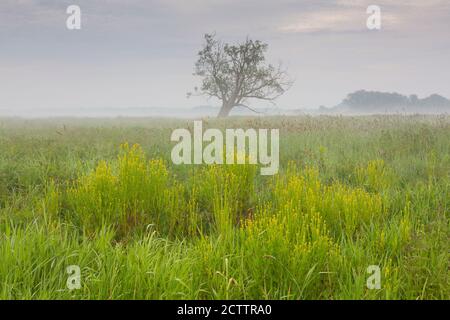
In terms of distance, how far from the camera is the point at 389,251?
372cm

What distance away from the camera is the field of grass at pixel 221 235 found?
311 centimetres

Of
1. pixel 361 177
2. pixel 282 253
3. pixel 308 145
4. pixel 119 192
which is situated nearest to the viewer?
pixel 282 253

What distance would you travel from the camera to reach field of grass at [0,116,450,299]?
311 centimetres

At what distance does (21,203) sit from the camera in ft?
17.3

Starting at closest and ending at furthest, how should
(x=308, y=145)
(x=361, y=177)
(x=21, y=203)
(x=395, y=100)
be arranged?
(x=21, y=203) < (x=361, y=177) < (x=308, y=145) < (x=395, y=100)

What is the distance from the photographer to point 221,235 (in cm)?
359

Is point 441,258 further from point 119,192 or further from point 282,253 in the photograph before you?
point 119,192

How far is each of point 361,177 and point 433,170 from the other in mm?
1139

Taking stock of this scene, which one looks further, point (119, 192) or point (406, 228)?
point (119, 192)
